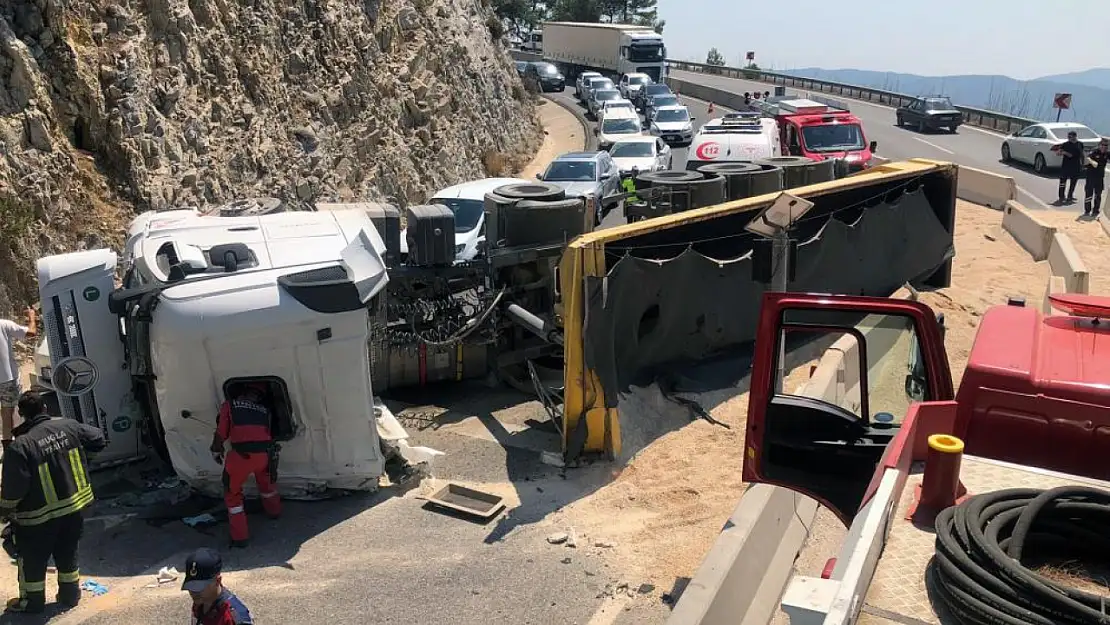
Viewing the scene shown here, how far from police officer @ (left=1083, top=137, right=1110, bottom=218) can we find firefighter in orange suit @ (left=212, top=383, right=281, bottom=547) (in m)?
19.1

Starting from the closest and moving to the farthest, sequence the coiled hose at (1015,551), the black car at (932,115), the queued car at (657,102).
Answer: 1. the coiled hose at (1015,551)
2. the black car at (932,115)
3. the queued car at (657,102)

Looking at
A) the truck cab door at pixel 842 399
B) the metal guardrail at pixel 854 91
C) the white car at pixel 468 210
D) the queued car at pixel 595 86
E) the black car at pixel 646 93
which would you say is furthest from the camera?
the queued car at pixel 595 86

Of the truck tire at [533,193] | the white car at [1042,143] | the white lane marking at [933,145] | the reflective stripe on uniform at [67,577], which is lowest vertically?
the white lane marking at [933,145]

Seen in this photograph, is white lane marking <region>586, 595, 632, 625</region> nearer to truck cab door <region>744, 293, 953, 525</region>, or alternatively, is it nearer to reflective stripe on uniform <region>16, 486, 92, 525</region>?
truck cab door <region>744, 293, 953, 525</region>

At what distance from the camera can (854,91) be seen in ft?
174

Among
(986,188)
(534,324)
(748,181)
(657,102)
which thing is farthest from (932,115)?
(534,324)

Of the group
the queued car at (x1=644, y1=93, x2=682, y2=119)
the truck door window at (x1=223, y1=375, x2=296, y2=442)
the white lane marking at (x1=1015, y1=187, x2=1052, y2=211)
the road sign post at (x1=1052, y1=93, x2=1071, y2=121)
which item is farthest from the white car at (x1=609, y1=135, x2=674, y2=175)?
the road sign post at (x1=1052, y1=93, x2=1071, y2=121)

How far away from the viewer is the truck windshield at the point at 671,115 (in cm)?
3466

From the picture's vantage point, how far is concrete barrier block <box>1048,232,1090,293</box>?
13.0 m

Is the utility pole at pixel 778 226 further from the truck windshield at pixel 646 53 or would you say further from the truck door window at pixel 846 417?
the truck windshield at pixel 646 53

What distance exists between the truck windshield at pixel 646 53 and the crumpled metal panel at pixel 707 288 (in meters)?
39.3

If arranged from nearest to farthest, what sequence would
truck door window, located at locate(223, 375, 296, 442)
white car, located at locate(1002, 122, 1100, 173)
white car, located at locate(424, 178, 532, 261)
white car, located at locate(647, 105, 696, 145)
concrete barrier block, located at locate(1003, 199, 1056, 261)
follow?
truck door window, located at locate(223, 375, 296, 442) → white car, located at locate(424, 178, 532, 261) → concrete barrier block, located at locate(1003, 199, 1056, 261) → white car, located at locate(1002, 122, 1100, 173) → white car, located at locate(647, 105, 696, 145)

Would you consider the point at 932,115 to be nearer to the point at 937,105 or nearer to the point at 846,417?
the point at 937,105

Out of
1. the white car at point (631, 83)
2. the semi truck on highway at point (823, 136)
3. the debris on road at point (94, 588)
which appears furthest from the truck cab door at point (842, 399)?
the white car at point (631, 83)
